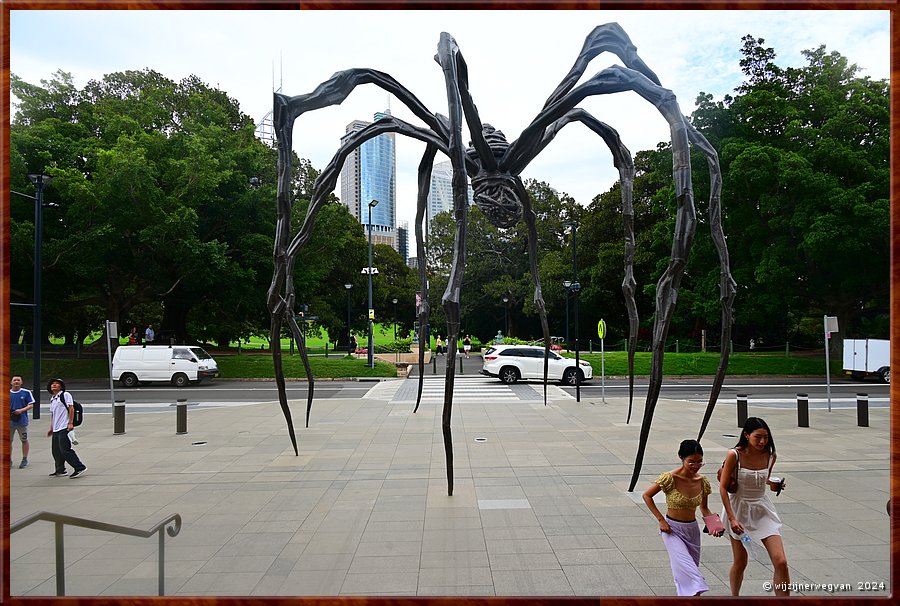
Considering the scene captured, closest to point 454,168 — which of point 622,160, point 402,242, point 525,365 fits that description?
point 622,160

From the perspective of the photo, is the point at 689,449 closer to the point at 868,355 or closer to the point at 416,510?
the point at 416,510

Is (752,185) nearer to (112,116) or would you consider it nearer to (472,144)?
(472,144)

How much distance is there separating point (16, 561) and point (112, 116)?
72.1 feet

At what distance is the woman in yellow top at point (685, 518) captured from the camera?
3.02 meters

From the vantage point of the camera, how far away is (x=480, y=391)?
53.2ft

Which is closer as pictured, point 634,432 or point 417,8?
point 417,8

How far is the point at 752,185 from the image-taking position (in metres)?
18.4

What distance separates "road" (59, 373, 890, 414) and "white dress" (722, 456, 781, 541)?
34.8ft

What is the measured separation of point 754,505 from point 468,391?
13036mm

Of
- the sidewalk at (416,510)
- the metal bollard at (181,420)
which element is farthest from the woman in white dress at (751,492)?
the metal bollard at (181,420)

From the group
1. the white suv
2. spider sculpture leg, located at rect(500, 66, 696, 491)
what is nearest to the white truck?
the white suv

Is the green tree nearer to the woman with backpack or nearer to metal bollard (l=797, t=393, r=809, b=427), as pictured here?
metal bollard (l=797, t=393, r=809, b=427)

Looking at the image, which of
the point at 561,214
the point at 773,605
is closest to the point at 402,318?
the point at 561,214

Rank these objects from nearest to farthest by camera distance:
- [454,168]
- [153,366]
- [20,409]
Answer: [454,168]
[20,409]
[153,366]
